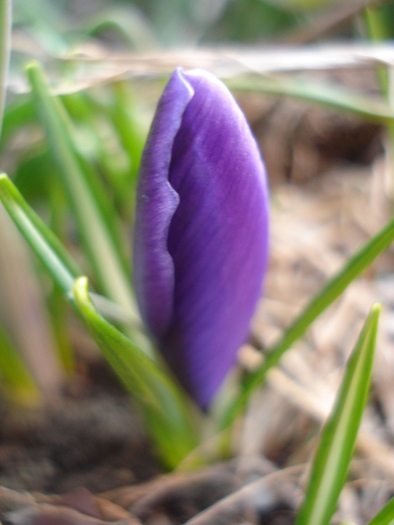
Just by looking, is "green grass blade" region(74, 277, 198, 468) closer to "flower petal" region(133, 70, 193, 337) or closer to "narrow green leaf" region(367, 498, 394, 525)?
"flower petal" region(133, 70, 193, 337)

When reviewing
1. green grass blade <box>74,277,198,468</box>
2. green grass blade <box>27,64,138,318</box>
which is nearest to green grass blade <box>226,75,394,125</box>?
green grass blade <box>27,64,138,318</box>

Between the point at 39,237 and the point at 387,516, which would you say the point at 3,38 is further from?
the point at 387,516

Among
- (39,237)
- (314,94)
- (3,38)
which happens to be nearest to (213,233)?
(39,237)

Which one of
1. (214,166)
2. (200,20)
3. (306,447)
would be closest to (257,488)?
(306,447)

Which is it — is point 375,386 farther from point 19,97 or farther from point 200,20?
point 200,20

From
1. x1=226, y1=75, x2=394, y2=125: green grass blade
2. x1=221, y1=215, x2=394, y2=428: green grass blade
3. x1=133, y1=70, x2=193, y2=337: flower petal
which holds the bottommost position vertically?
x1=221, y1=215, x2=394, y2=428: green grass blade

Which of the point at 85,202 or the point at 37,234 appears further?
the point at 85,202
